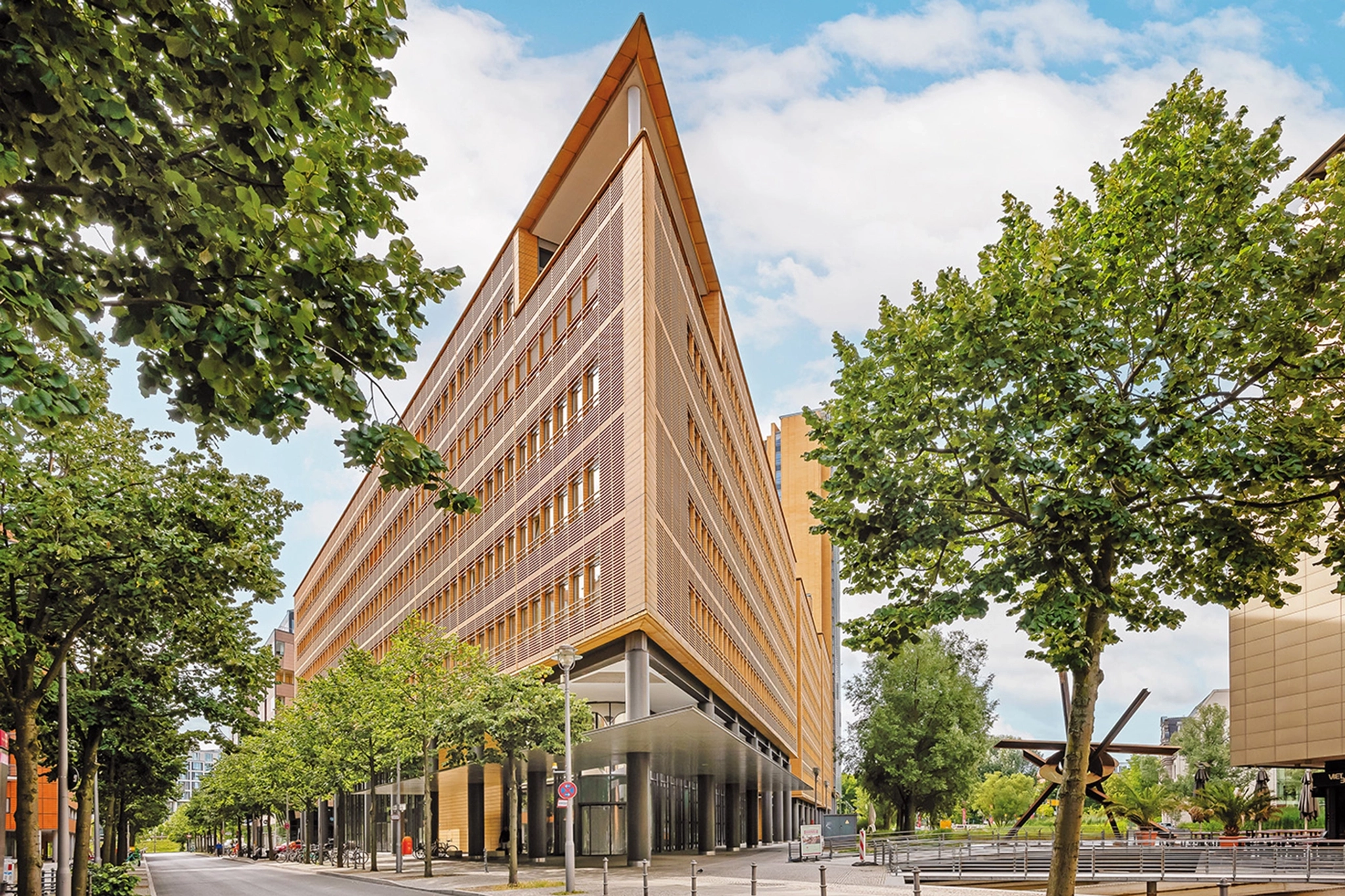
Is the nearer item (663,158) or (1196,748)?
(663,158)

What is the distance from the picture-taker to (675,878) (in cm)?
3550

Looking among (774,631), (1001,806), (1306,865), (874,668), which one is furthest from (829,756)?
(1306,865)

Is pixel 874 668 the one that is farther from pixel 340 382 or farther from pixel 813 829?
pixel 340 382

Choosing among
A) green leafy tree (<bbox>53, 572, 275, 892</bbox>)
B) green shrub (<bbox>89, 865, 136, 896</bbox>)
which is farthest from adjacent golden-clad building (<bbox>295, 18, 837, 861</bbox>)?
green shrub (<bbox>89, 865, 136, 896</bbox>)

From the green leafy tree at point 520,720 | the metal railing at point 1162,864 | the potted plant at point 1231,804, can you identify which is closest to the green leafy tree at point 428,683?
the green leafy tree at point 520,720

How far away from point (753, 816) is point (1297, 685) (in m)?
33.7

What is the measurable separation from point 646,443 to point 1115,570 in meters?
19.8

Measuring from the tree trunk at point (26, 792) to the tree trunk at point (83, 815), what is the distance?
7.24 metres

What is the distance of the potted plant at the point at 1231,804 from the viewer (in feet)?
174

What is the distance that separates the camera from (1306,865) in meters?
33.1

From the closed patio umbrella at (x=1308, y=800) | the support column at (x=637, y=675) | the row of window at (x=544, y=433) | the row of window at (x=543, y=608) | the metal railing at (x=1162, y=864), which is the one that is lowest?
the closed patio umbrella at (x=1308, y=800)

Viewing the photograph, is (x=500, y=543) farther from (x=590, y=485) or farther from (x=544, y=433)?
(x=590, y=485)

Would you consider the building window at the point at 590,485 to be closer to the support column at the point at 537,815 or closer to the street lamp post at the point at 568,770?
the street lamp post at the point at 568,770

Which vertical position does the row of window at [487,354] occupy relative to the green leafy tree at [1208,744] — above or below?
above
